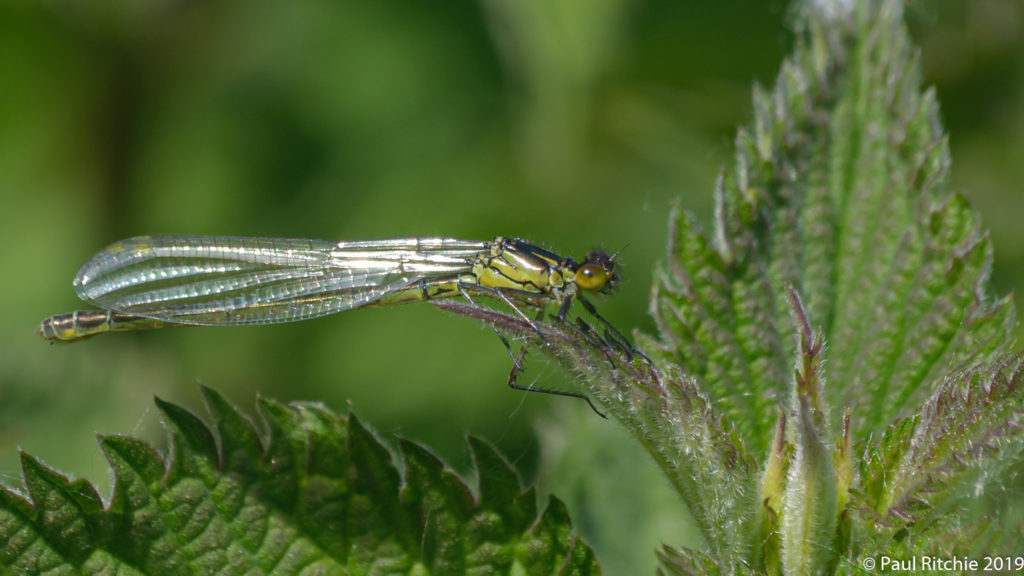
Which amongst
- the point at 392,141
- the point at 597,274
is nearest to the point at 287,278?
the point at 597,274

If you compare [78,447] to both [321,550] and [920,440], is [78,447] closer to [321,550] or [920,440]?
[321,550]

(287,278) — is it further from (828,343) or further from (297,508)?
(828,343)

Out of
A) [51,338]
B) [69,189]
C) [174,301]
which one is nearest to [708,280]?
[174,301]

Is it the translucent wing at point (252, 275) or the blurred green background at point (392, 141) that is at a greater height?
the blurred green background at point (392, 141)

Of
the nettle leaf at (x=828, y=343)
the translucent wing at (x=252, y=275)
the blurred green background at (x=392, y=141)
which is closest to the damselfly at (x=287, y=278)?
the translucent wing at (x=252, y=275)

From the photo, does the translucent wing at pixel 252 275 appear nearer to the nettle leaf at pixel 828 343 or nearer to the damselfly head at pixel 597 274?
the damselfly head at pixel 597 274

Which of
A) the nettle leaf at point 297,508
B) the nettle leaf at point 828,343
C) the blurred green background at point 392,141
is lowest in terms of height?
the nettle leaf at point 297,508
